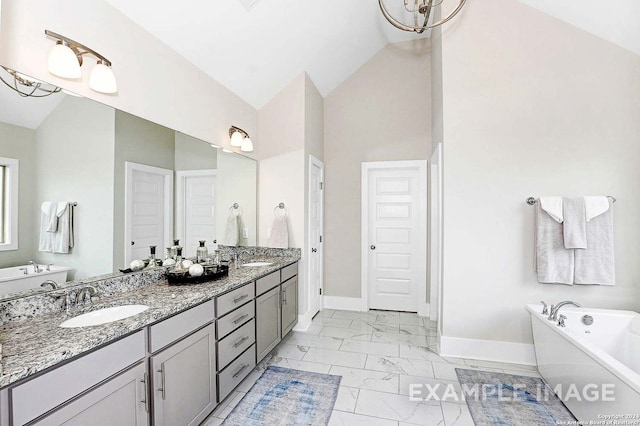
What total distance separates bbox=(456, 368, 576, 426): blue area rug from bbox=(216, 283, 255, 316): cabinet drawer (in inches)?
69.8

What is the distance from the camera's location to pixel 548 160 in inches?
108

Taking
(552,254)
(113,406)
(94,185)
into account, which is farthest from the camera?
(552,254)

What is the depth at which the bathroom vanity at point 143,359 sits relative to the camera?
1037mm

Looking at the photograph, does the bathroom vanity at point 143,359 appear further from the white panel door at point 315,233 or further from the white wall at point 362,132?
the white wall at point 362,132

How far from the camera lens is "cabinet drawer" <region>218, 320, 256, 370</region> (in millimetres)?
2021

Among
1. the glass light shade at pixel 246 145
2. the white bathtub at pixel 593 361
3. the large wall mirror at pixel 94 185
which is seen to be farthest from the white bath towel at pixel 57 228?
the white bathtub at pixel 593 361

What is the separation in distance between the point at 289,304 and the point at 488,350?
1.96 m

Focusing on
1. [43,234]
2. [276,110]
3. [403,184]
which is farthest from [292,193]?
[43,234]

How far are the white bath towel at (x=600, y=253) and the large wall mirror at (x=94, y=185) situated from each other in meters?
3.32

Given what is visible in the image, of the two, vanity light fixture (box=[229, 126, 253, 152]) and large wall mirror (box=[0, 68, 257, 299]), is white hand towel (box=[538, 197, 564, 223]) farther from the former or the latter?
large wall mirror (box=[0, 68, 257, 299])

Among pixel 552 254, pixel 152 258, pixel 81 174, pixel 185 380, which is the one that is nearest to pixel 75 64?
pixel 81 174

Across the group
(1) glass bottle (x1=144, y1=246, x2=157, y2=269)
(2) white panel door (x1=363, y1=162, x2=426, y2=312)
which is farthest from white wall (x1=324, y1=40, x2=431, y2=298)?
(1) glass bottle (x1=144, y1=246, x2=157, y2=269)

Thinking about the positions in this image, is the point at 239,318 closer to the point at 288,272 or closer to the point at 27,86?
the point at 288,272

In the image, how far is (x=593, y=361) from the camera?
72.4 inches
